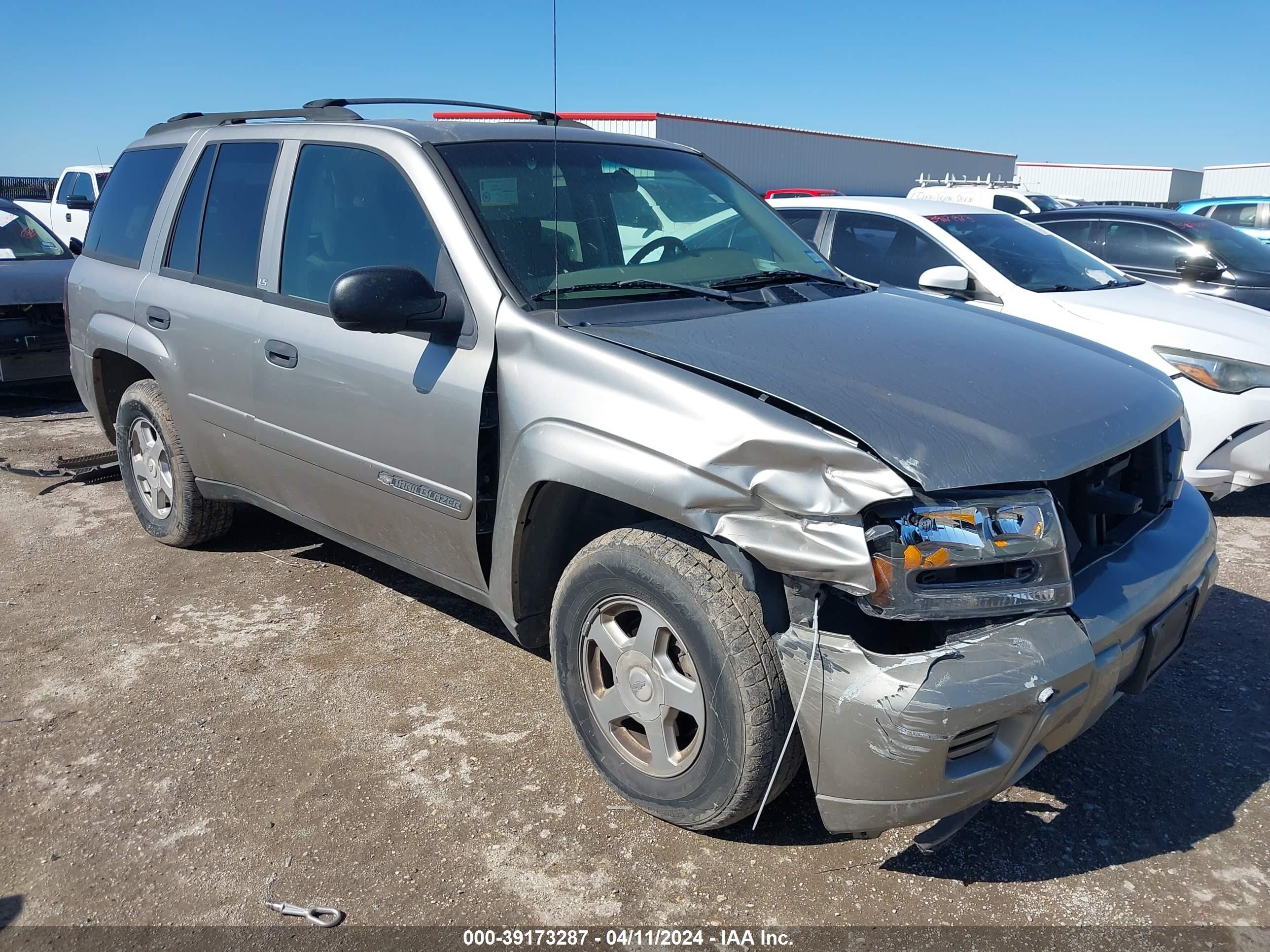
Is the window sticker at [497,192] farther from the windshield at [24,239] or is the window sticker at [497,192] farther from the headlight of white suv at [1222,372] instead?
the windshield at [24,239]

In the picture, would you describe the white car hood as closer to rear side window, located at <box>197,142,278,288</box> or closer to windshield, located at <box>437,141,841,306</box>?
windshield, located at <box>437,141,841,306</box>

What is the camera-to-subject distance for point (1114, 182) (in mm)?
43125

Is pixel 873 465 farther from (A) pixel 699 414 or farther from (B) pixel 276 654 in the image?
(B) pixel 276 654

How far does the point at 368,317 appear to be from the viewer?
2928 millimetres

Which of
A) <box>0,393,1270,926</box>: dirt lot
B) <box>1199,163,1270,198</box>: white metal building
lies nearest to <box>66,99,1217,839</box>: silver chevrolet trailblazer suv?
<box>0,393,1270,926</box>: dirt lot

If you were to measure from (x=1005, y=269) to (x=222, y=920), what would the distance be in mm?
5302

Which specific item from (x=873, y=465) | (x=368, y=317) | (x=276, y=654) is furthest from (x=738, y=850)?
(x=276, y=654)

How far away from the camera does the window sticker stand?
3.26m

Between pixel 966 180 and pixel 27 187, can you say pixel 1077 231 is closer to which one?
pixel 27 187

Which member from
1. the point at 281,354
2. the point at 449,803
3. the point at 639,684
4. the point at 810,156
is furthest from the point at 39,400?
the point at 810,156

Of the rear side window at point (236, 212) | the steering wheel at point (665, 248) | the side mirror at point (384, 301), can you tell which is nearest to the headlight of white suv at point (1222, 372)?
the steering wheel at point (665, 248)

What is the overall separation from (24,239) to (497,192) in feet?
23.9

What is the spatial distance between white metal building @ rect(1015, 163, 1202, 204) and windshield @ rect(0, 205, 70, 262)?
38.8 metres

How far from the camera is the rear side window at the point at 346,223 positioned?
3.33 metres
